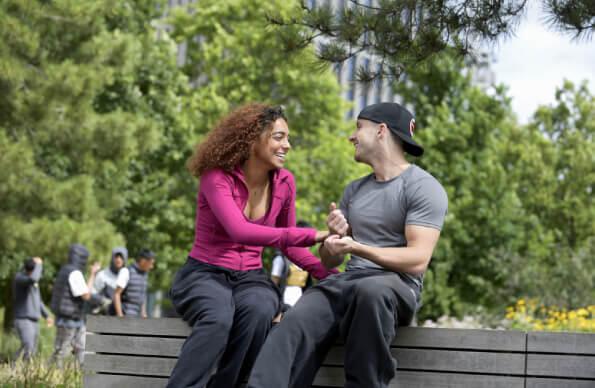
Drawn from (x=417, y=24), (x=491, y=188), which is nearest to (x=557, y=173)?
(x=491, y=188)

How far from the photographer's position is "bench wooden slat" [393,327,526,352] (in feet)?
14.7

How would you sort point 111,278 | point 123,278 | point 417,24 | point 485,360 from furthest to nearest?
point 111,278
point 123,278
point 417,24
point 485,360

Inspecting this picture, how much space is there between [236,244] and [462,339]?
125cm

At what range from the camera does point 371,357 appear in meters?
4.24

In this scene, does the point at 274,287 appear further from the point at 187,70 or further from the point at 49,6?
the point at 187,70

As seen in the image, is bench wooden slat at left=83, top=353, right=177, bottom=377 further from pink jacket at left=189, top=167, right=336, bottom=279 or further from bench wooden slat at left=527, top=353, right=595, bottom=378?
bench wooden slat at left=527, top=353, right=595, bottom=378

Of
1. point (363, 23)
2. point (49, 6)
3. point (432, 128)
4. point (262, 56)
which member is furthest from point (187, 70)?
point (363, 23)

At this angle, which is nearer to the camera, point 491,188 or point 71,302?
point 71,302

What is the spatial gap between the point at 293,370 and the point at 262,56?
21.8 m

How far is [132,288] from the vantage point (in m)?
10.7

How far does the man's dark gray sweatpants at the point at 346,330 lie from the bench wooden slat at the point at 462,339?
9 centimetres

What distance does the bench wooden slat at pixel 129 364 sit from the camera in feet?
16.5

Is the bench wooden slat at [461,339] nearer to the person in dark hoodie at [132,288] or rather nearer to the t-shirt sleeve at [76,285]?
the person in dark hoodie at [132,288]

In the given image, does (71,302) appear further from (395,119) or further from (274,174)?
(395,119)
